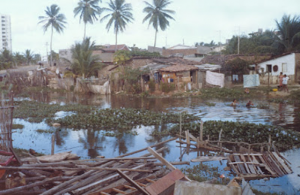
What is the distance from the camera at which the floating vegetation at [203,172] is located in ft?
23.8

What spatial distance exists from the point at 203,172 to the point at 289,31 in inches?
1162

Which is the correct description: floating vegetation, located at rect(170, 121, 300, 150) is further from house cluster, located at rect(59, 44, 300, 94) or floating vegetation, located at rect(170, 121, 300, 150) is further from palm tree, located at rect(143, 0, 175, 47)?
palm tree, located at rect(143, 0, 175, 47)

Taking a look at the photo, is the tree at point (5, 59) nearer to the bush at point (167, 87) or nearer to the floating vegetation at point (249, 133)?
the bush at point (167, 87)

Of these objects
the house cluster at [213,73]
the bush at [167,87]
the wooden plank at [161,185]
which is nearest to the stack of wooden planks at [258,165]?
the wooden plank at [161,185]

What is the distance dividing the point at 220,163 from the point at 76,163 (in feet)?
15.7

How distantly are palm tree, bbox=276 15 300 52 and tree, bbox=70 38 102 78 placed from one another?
21479 millimetres

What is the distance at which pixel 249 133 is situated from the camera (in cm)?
1125

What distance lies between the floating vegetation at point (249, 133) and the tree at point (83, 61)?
74.4 feet

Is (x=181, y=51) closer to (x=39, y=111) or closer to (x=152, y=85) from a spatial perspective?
(x=152, y=85)

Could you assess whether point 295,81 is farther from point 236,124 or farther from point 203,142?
point 203,142

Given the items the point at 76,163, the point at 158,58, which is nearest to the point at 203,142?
the point at 76,163

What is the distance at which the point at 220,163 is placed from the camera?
879 centimetres

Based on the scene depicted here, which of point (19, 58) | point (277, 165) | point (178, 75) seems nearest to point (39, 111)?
point (178, 75)

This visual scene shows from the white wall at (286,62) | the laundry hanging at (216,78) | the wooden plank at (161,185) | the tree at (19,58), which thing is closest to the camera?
the wooden plank at (161,185)
